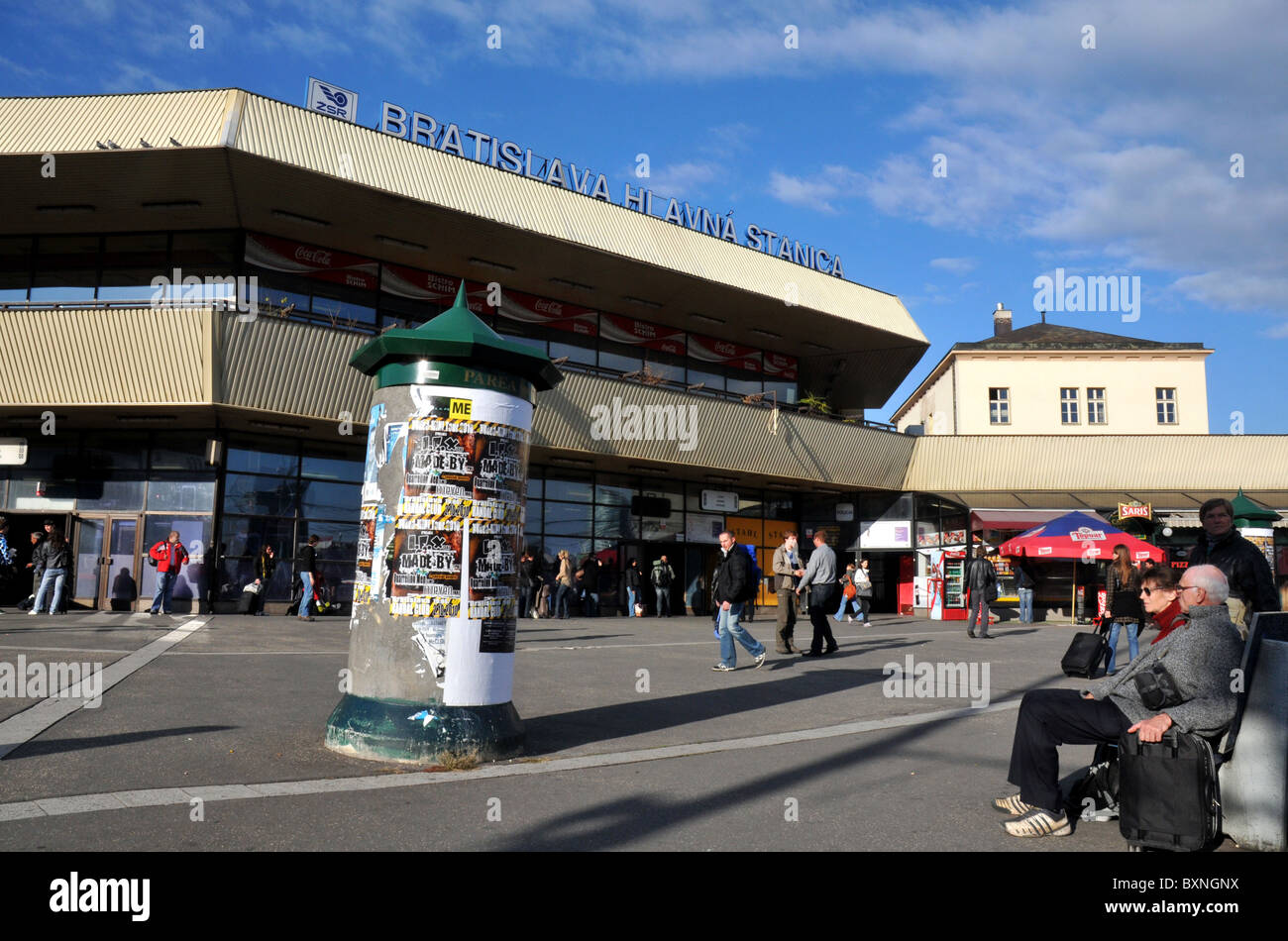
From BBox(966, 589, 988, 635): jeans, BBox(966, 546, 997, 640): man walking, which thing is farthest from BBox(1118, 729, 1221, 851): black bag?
BBox(966, 589, 988, 635): jeans

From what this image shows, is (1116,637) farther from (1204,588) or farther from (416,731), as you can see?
(416,731)

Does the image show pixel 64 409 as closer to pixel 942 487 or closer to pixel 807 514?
pixel 807 514

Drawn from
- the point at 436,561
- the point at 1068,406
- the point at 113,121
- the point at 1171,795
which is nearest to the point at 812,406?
the point at 1068,406

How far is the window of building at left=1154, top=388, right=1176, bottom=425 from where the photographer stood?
36062 mm

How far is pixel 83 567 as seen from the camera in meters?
21.0

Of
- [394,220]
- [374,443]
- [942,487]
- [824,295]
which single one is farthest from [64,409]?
[942,487]

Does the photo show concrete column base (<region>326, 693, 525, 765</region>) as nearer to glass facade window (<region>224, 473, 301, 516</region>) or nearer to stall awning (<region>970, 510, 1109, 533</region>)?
glass facade window (<region>224, 473, 301, 516</region>)

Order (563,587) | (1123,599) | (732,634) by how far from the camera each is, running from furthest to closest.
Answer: (563,587) → (1123,599) → (732,634)

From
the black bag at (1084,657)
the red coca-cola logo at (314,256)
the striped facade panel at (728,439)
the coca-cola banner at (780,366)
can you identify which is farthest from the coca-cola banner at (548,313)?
the black bag at (1084,657)

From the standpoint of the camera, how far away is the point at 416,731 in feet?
20.7

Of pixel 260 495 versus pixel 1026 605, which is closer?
pixel 260 495

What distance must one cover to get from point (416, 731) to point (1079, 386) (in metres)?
35.4

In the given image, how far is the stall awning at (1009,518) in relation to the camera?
28.8m

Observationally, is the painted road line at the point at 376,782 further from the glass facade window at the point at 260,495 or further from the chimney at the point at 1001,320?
the chimney at the point at 1001,320
